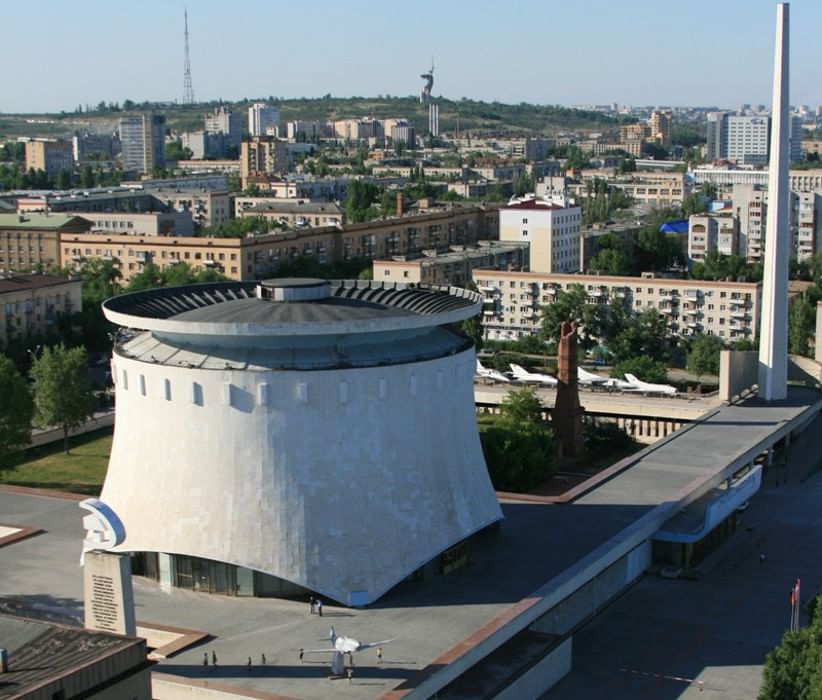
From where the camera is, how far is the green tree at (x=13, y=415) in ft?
171

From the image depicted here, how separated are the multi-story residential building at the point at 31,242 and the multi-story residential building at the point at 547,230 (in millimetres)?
33396

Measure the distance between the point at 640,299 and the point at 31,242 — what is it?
47196 millimetres

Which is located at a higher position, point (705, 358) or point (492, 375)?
point (705, 358)

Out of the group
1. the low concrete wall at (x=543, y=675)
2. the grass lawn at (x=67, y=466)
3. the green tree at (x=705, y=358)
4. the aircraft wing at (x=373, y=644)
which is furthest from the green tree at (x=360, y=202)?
the aircraft wing at (x=373, y=644)

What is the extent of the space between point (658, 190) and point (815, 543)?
134m

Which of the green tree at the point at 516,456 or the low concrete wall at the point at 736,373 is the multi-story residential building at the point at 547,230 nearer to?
A: the low concrete wall at the point at 736,373

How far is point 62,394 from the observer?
2335 inches

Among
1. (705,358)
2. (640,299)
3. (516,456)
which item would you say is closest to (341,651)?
(516,456)

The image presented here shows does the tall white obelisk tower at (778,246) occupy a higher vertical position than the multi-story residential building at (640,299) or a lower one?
higher

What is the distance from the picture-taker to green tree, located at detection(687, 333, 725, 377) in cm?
A: 7425

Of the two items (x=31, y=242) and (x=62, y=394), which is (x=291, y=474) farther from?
(x=31, y=242)

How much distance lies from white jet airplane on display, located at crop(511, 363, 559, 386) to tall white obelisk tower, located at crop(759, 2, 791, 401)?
1116 centimetres

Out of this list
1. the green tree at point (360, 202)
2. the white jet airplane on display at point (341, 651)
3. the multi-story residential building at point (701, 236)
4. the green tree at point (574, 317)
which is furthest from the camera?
the green tree at point (360, 202)

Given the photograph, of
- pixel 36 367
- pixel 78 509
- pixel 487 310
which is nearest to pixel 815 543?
pixel 78 509
